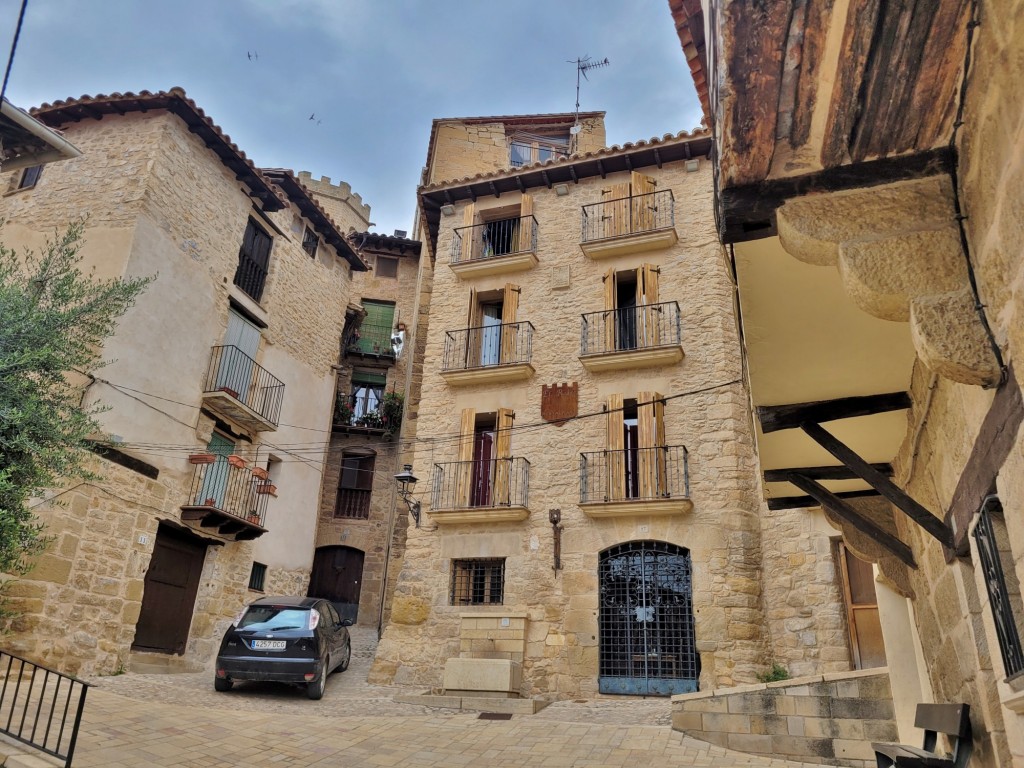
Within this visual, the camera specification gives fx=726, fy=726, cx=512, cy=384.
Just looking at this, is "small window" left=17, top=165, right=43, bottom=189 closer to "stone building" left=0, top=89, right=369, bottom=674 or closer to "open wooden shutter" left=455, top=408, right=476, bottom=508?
"stone building" left=0, top=89, right=369, bottom=674

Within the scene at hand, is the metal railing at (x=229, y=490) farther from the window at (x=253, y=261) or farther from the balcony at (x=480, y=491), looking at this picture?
the window at (x=253, y=261)

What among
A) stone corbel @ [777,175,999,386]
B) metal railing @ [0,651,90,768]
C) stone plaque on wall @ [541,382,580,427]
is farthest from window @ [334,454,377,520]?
stone corbel @ [777,175,999,386]

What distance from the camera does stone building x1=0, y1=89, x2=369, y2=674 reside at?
11.1 metres

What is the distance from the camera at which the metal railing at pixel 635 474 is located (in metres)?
12.7

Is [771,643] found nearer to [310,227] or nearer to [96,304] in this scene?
[96,304]

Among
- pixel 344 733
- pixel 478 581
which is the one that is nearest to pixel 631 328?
pixel 478 581

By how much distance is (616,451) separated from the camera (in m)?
13.2

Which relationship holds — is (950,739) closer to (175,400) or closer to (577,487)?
(577,487)

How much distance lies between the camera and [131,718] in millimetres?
7828

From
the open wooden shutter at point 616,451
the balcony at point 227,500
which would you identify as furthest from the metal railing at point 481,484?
the balcony at point 227,500

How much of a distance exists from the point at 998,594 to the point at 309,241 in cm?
1772

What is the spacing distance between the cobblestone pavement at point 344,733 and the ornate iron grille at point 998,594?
484 cm

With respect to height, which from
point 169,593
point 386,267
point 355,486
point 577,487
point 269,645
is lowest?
point 269,645

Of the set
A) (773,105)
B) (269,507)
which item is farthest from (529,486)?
(773,105)
